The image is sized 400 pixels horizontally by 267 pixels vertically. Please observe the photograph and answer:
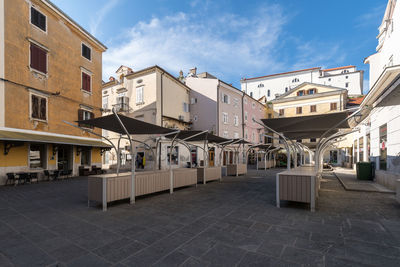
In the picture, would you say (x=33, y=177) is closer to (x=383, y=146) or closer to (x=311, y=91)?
(x=383, y=146)

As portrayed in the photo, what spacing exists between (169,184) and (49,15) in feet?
→ 49.5

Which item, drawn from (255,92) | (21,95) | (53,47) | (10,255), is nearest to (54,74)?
(53,47)

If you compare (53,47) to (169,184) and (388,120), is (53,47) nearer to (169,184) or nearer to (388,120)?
(169,184)

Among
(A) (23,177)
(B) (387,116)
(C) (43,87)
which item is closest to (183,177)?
(A) (23,177)

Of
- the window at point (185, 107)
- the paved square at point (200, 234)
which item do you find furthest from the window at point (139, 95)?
the paved square at point (200, 234)

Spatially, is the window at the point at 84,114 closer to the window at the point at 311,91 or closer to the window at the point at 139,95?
the window at the point at 139,95

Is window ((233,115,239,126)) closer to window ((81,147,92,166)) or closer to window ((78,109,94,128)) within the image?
window ((78,109,94,128))

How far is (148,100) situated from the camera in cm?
2102

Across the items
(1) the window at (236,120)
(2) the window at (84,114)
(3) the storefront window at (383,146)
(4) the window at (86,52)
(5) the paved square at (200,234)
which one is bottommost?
(5) the paved square at (200,234)

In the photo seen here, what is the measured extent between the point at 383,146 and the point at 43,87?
67.5 ft

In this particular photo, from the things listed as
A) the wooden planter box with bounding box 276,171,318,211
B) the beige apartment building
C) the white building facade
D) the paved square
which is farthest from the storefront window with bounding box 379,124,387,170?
the white building facade

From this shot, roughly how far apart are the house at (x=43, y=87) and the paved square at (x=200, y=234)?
6604mm

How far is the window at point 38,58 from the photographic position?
12496 mm

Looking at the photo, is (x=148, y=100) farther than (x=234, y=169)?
Yes
